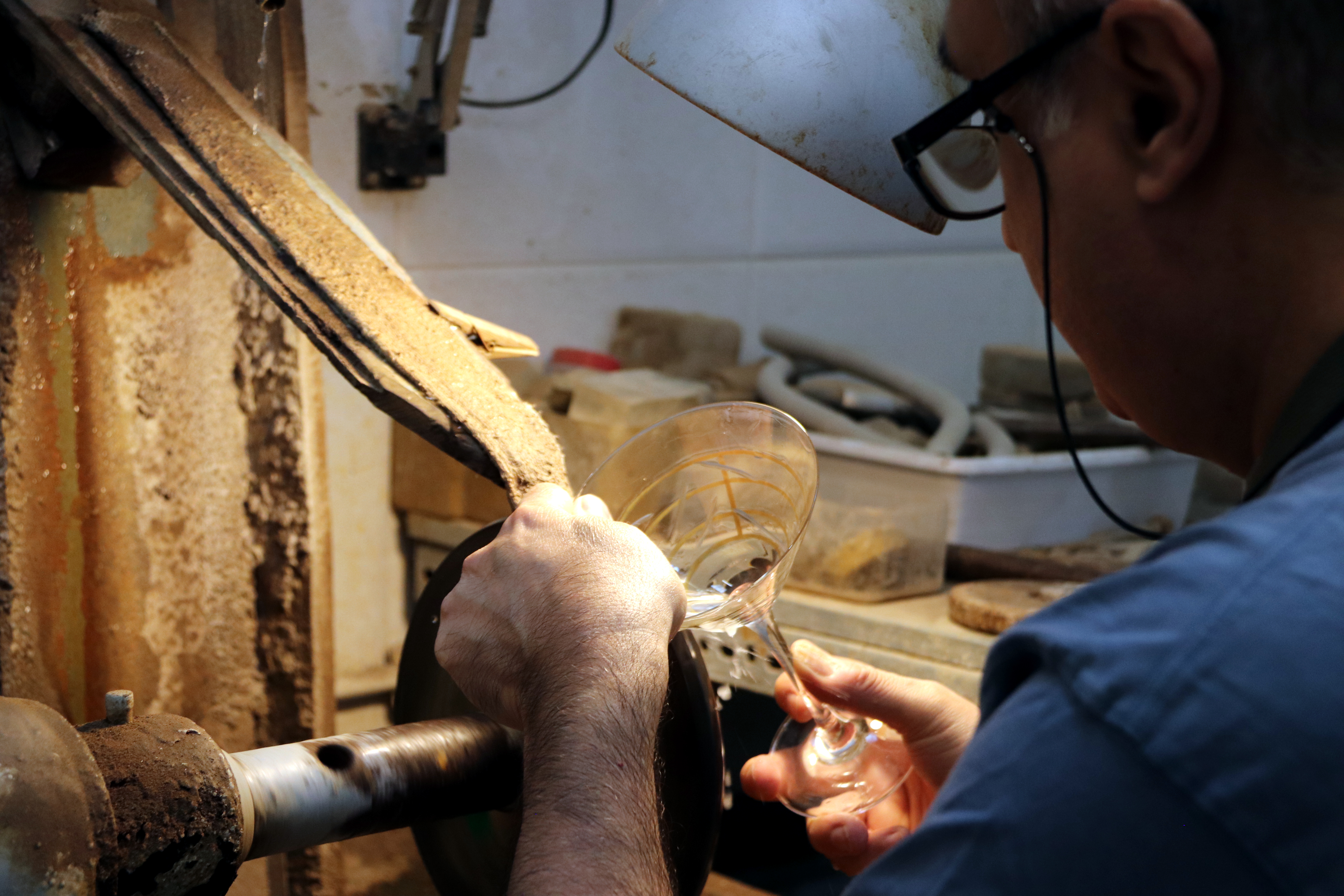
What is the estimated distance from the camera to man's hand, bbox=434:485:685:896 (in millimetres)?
582

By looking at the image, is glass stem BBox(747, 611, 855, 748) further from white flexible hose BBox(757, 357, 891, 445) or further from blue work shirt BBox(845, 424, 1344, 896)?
white flexible hose BBox(757, 357, 891, 445)

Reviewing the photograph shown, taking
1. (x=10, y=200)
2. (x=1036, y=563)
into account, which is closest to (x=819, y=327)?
(x=1036, y=563)

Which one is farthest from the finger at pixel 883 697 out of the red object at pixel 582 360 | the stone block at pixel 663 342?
the stone block at pixel 663 342

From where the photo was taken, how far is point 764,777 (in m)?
0.94

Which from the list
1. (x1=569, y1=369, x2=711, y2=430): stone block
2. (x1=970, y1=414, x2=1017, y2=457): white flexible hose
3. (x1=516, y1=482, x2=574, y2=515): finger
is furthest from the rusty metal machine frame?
(x1=970, y1=414, x2=1017, y2=457): white flexible hose

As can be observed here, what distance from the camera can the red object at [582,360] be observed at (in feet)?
6.26

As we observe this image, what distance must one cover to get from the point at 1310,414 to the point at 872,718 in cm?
51

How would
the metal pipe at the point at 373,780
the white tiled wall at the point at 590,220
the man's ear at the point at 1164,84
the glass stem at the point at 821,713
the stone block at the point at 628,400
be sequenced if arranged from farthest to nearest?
the white tiled wall at the point at 590,220 < the stone block at the point at 628,400 < the glass stem at the point at 821,713 < the metal pipe at the point at 373,780 < the man's ear at the point at 1164,84

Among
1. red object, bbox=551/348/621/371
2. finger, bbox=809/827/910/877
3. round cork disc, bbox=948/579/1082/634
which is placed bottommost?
finger, bbox=809/827/910/877

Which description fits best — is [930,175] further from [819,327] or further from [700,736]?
[819,327]

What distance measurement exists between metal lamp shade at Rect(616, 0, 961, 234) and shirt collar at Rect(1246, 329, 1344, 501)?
291 millimetres

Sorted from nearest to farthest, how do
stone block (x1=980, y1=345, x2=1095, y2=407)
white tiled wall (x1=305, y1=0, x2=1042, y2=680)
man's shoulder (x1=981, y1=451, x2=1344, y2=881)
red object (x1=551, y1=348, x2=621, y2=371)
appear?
man's shoulder (x1=981, y1=451, x2=1344, y2=881), white tiled wall (x1=305, y1=0, x2=1042, y2=680), red object (x1=551, y1=348, x2=621, y2=371), stone block (x1=980, y1=345, x2=1095, y2=407)

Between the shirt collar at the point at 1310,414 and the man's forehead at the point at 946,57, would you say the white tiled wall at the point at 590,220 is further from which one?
the shirt collar at the point at 1310,414

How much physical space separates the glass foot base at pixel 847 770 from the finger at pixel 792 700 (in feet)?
0.06
